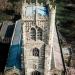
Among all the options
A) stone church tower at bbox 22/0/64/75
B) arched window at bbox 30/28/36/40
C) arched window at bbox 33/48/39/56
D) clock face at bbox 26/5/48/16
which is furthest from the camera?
arched window at bbox 33/48/39/56

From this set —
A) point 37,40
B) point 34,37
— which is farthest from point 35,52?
point 34,37

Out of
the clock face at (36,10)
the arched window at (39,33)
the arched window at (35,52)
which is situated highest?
the clock face at (36,10)

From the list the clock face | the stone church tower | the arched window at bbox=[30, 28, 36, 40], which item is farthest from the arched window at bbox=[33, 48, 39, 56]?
the clock face

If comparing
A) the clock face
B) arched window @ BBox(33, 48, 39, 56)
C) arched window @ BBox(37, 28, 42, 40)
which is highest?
the clock face

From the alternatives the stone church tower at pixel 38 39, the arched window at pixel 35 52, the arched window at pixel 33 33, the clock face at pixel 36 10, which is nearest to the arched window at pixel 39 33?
the stone church tower at pixel 38 39

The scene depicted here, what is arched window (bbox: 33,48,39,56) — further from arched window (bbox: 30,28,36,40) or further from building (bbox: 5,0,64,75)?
arched window (bbox: 30,28,36,40)

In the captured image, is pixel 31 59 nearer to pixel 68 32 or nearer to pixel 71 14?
pixel 68 32

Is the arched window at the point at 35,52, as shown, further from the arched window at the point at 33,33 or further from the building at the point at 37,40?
the arched window at the point at 33,33

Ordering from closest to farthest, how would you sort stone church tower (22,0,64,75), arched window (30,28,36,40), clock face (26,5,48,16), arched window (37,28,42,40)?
stone church tower (22,0,64,75) < arched window (37,28,42,40) < arched window (30,28,36,40) < clock face (26,5,48,16)
